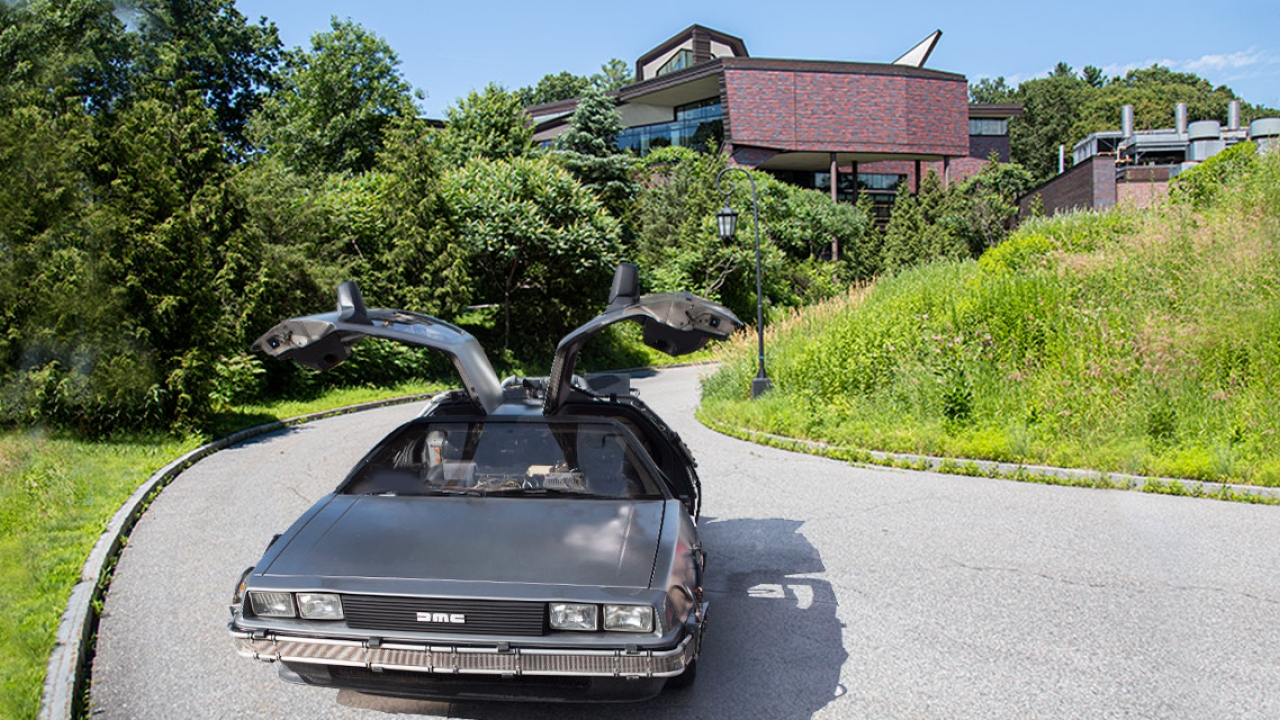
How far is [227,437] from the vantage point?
52.3 feet

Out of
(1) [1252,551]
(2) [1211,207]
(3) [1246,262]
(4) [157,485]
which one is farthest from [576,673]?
(2) [1211,207]

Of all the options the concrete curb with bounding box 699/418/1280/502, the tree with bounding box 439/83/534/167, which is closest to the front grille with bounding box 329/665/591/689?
the concrete curb with bounding box 699/418/1280/502

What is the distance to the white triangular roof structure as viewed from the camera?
66.2m

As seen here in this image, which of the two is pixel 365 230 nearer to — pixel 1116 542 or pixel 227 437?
pixel 227 437

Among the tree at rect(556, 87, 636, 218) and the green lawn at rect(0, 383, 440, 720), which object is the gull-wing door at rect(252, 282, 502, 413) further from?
the tree at rect(556, 87, 636, 218)

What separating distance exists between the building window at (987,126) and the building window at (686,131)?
29.4 m

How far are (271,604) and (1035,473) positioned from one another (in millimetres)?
9299

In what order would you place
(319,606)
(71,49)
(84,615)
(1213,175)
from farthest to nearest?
(71,49) < (1213,175) < (84,615) < (319,606)

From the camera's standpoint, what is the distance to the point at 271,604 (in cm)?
417

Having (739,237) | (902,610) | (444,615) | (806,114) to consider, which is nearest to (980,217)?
(806,114)

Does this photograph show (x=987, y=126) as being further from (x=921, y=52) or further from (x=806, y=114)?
(x=806, y=114)

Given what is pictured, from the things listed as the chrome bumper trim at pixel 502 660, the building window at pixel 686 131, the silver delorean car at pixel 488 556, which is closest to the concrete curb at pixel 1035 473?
the silver delorean car at pixel 488 556

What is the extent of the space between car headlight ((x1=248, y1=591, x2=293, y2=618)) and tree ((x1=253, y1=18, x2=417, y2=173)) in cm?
4345

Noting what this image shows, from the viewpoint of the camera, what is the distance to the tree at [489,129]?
39.5m
